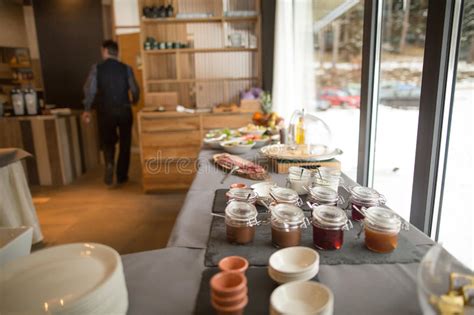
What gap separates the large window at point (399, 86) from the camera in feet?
5.93

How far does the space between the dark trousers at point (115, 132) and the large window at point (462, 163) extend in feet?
11.7

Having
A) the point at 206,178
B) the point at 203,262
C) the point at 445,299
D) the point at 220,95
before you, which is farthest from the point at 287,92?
the point at 445,299

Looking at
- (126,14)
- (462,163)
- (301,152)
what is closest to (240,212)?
(301,152)

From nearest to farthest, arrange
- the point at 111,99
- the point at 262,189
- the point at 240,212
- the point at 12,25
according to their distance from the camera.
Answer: the point at 240,212 < the point at 262,189 < the point at 111,99 < the point at 12,25

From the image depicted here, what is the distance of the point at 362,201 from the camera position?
108 cm

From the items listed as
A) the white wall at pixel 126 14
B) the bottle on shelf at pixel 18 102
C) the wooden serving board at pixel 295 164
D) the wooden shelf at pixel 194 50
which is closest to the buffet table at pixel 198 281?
the wooden serving board at pixel 295 164

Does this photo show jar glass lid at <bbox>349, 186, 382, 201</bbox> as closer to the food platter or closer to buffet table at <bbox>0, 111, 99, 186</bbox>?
the food platter

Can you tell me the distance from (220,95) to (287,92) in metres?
1.14

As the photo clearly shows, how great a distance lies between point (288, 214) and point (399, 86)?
193 cm

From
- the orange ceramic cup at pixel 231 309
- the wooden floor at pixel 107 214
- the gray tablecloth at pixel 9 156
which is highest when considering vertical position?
the orange ceramic cup at pixel 231 309

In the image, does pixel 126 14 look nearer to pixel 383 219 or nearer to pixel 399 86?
pixel 399 86

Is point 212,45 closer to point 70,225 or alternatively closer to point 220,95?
point 220,95

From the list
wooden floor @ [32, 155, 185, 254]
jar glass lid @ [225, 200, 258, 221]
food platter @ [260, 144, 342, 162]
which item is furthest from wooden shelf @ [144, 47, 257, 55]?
jar glass lid @ [225, 200, 258, 221]

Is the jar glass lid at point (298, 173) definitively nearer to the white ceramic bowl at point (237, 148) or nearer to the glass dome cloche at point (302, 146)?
the glass dome cloche at point (302, 146)
